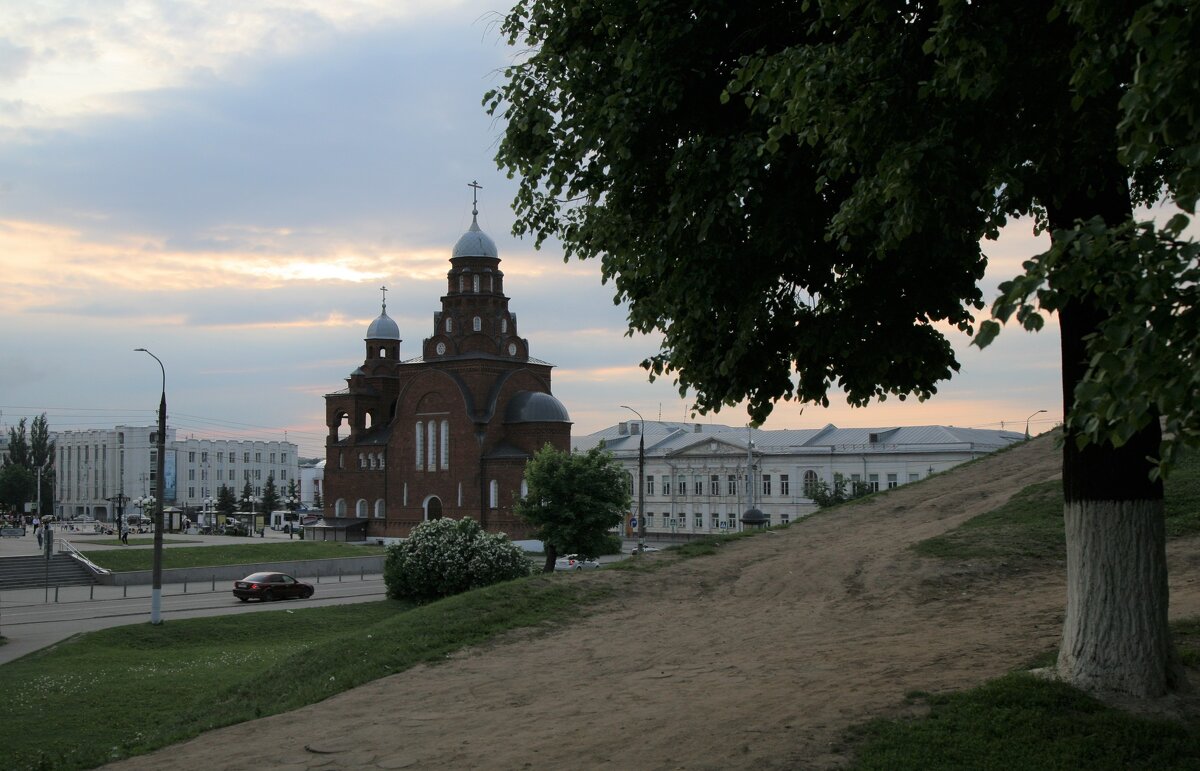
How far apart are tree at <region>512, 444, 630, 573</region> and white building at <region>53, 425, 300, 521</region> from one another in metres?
91.9

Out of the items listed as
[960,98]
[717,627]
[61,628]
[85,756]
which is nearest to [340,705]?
[85,756]

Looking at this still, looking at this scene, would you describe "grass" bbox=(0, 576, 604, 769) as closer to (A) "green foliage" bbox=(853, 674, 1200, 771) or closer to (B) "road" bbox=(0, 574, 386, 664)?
(B) "road" bbox=(0, 574, 386, 664)

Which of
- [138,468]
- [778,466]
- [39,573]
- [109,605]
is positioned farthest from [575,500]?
[138,468]

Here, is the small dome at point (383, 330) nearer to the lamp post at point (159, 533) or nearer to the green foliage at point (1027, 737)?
the lamp post at point (159, 533)

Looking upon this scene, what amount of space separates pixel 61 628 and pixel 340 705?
71.9ft

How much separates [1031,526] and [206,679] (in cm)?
1497

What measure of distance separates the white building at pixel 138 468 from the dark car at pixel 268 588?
91.0 m

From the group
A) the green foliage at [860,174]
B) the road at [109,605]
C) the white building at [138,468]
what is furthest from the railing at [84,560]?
the white building at [138,468]

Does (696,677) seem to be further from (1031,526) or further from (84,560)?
(84,560)

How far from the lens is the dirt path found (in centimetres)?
861

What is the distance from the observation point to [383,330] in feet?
269

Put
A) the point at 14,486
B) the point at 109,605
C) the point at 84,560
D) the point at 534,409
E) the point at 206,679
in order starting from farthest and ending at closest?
the point at 14,486
the point at 534,409
the point at 84,560
the point at 109,605
the point at 206,679

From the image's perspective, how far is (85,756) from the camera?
36.6 ft

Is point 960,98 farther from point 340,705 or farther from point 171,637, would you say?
point 171,637
